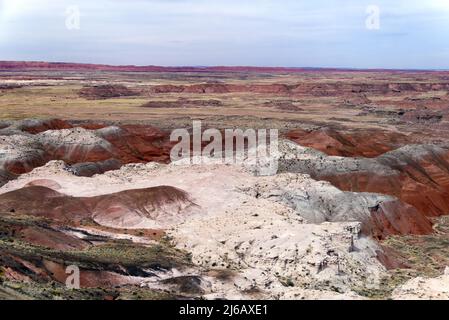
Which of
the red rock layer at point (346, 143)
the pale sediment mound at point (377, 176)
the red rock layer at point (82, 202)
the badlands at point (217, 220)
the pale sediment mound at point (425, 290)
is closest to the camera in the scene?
the pale sediment mound at point (425, 290)

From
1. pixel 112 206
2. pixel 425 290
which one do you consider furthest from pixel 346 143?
pixel 425 290

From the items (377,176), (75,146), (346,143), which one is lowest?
(377,176)

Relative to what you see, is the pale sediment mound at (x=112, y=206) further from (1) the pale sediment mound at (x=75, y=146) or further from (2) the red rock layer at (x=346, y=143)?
(2) the red rock layer at (x=346, y=143)

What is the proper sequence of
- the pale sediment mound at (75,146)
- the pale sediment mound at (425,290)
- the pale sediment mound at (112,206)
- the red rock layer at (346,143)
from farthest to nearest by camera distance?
the red rock layer at (346,143)
the pale sediment mound at (75,146)
the pale sediment mound at (112,206)
the pale sediment mound at (425,290)

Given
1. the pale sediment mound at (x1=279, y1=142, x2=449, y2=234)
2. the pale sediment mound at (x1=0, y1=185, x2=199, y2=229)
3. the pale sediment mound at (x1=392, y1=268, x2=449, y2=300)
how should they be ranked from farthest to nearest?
the pale sediment mound at (x1=279, y1=142, x2=449, y2=234) → the pale sediment mound at (x1=0, y1=185, x2=199, y2=229) → the pale sediment mound at (x1=392, y1=268, x2=449, y2=300)

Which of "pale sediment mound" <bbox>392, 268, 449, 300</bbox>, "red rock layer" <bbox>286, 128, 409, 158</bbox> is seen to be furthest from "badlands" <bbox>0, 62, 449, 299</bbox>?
"red rock layer" <bbox>286, 128, 409, 158</bbox>

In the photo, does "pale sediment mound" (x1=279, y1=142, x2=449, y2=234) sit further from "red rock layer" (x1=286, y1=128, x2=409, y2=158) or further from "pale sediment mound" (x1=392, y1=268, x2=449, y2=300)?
"pale sediment mound" (x1=392, y1=268, x2=449, y2=300)

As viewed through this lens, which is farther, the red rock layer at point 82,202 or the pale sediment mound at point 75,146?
the pale sediment mound at point 75,146

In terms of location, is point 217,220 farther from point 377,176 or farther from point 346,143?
point 346,143

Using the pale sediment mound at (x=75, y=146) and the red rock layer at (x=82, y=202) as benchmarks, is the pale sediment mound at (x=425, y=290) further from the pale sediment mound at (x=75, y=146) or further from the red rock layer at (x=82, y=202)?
the pale sediment mound at (x=75, y=146)

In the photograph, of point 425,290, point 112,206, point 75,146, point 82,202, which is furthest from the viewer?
point 75,146

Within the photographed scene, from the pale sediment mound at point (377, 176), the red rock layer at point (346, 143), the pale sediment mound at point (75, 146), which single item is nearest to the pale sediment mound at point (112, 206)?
the pale sediment mound at point (377, 176)

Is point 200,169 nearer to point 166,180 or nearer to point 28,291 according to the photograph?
point 166,180
